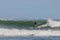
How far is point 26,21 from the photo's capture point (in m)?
70.7

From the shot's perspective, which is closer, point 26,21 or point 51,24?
point 51,24

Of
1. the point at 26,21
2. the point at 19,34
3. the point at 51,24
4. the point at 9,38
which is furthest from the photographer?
the point at 26,21

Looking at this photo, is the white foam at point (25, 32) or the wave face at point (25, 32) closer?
the white foam at point (25, 32)

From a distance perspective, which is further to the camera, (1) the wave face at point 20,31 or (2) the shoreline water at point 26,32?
(1) the wave face at point 20,31

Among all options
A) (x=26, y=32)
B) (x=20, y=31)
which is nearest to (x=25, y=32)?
(x=26, y=32)

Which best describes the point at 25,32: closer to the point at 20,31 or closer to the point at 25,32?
the point at 25,32

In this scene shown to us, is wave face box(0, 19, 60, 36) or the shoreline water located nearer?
the shoreline water

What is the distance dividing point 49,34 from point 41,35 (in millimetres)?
1019

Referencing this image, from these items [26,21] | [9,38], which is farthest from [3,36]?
[26,21]

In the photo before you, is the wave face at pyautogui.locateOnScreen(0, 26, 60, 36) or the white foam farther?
the wave face at pyautogui.locateOnScreen(0, 26, 60, 36)

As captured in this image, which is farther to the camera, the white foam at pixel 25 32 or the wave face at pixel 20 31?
the wave face at pixel 20 31

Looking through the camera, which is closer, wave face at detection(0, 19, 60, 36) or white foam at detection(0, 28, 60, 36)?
white foam at detection(0, 28, 60, 36)

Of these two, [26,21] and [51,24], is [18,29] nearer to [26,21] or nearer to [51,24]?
[51,24]

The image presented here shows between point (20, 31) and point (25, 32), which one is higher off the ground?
point (20, 31)
